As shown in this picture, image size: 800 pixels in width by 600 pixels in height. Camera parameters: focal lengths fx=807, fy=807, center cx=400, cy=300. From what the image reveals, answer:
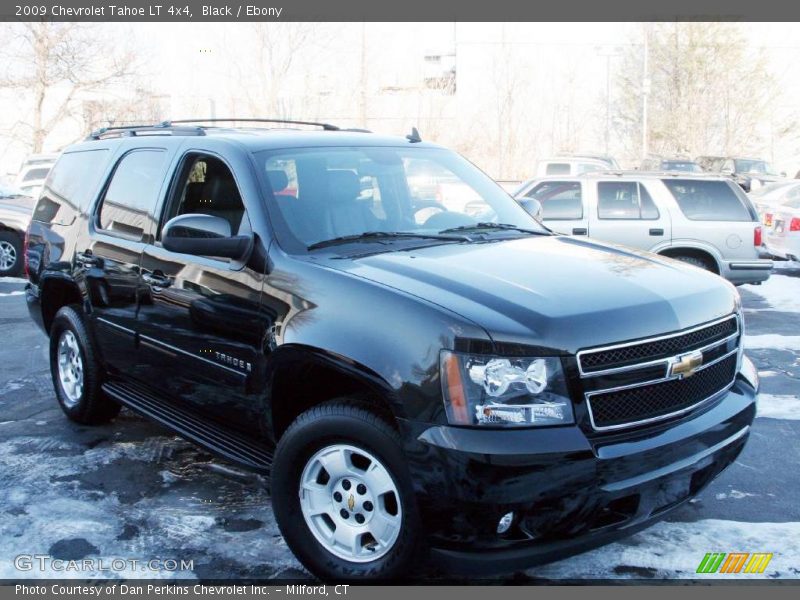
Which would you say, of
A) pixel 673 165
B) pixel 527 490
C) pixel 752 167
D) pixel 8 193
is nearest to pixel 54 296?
pixel 527 490

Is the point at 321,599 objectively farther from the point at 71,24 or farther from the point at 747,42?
the point at 747,42

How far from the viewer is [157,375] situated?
460cm

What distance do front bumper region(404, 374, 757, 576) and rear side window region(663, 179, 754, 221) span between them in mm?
7831

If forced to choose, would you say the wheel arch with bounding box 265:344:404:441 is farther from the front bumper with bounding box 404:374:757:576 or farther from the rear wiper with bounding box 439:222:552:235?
the rear wiper with bounding box 439:222:552:235

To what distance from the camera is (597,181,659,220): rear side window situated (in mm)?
10414

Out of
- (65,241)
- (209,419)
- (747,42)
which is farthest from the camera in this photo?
(747,42)

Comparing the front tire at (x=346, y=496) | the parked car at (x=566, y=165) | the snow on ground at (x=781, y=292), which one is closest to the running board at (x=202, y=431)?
the front tire at (x=346, y=496)

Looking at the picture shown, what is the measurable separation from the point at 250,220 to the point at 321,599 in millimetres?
1779

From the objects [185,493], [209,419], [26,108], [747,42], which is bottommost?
[185,493]

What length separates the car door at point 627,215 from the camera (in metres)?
10.3

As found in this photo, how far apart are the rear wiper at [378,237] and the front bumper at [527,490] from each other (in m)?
1.20

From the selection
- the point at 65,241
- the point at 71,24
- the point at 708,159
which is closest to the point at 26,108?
the point at 71,24

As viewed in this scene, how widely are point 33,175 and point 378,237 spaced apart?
1804 centimetres

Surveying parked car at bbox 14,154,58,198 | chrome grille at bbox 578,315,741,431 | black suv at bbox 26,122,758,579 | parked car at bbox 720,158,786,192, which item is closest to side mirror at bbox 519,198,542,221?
black suv at bbox 26,122,758,579
